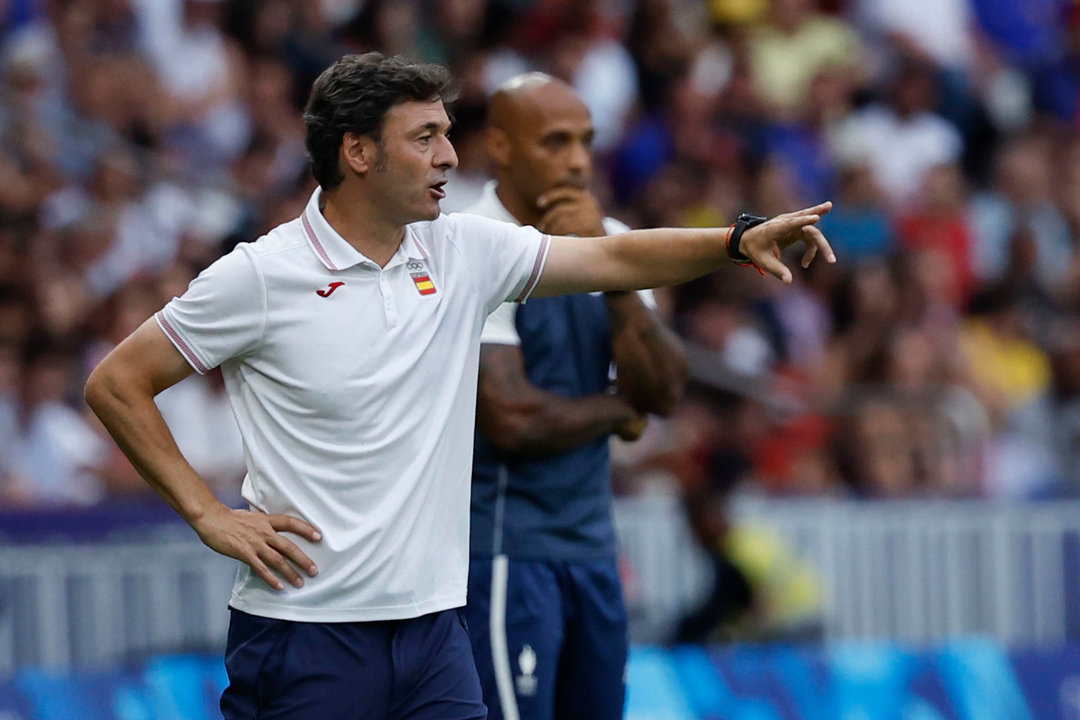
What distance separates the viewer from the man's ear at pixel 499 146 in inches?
229

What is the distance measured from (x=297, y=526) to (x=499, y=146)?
6.12 feet

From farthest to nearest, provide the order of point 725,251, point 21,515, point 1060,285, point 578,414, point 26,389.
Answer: point 1060,285
point 26,389
point 21,515
point 578,414
point 725,251

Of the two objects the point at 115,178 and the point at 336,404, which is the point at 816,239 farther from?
the point at 115,178

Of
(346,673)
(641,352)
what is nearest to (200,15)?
(641,352)

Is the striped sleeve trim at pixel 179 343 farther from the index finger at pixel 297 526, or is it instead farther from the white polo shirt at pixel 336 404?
the index finger at pixel 297 526

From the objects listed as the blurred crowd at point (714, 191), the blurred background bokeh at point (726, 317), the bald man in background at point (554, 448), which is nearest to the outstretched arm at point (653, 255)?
the bald man in background at point (554, 448)

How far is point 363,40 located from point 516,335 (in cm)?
800

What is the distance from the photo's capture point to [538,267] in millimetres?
4762

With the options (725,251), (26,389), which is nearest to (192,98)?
(26,389)

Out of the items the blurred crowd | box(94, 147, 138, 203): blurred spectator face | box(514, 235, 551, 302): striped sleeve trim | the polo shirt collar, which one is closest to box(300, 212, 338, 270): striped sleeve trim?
the polo shirt collar

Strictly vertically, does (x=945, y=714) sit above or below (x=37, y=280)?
below

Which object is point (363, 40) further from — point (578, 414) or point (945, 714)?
point (578, 414)

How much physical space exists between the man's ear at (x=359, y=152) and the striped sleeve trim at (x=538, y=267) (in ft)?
1.72

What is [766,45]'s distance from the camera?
→ 13.8m
